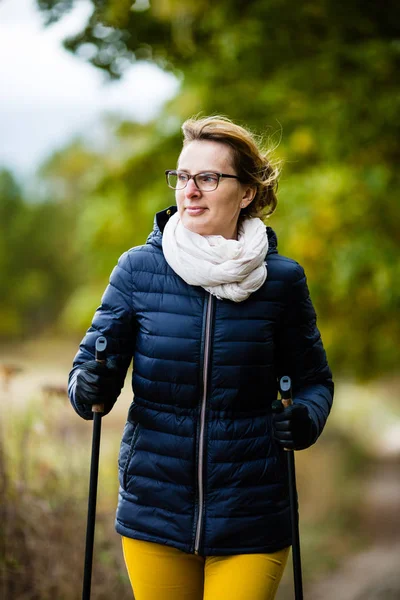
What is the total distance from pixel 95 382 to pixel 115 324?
19 cm

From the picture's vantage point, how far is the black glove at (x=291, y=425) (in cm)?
236

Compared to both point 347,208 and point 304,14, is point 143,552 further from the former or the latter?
point 347,208

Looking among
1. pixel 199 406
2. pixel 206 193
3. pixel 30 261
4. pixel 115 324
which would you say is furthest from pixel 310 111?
pixel 30 261

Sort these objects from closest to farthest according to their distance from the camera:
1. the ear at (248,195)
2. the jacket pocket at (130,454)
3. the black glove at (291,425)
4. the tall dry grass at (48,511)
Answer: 1. the black glove at (291,425)
2. the jacket pocket at (130,454)
3. the ear at (248,195)
4. the tall dry grass at (48,511)

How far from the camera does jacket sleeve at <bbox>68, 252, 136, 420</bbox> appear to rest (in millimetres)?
2502

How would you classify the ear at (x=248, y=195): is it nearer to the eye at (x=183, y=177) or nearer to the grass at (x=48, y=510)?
the eye at (x=183, y=177)

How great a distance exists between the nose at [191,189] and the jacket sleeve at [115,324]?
0.90 ft

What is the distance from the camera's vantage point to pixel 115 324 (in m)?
2.50

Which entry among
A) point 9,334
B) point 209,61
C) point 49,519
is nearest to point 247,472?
point 49,519

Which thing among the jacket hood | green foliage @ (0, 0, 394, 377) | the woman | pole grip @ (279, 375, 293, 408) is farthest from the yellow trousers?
green foliage @ (0, 0, 394, 377)

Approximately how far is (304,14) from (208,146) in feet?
9.52

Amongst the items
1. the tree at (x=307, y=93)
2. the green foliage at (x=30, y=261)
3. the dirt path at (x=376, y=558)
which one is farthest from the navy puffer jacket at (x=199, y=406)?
the green foliage at (x=30, y=261)

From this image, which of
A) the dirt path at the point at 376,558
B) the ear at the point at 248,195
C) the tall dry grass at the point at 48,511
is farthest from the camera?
the dirt path at the point at 376,558

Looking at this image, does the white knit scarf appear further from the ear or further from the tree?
the tree
